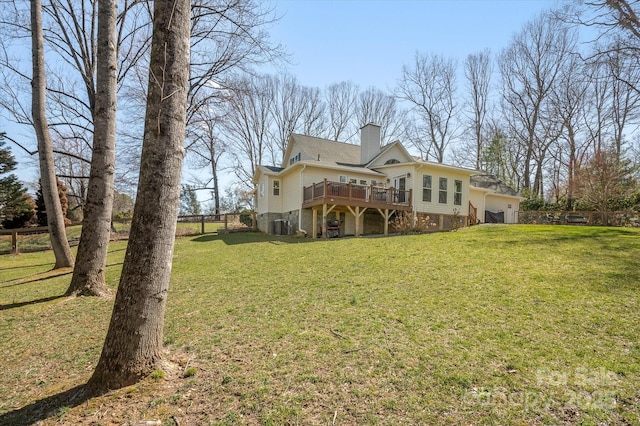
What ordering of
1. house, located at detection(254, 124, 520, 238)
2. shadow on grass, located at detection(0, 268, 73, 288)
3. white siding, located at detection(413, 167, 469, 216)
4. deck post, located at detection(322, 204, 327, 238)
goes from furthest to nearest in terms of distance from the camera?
white siding, located at detection(413, 167, 469, 216) < house, located at detection(254, 124, 520, 238) < deck post, located at detection(322, 204, 327, 238) < shadow on grass, located at detection(0, 268, 73, 288)

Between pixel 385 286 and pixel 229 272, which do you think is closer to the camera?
pixel 385 286

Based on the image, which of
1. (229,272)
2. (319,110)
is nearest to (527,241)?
(229,272)

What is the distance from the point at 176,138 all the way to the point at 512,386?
3.80 metres

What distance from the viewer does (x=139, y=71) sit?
1186 cm

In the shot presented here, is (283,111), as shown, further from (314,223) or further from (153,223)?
(153,223)

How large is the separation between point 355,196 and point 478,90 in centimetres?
2304

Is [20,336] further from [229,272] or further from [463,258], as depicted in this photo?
[463,258]

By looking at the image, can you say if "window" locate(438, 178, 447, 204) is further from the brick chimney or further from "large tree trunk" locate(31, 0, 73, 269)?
"large tree trunk" locate(31, 0, 73, 269)

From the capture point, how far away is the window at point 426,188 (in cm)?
1594

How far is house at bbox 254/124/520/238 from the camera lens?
14.6 m

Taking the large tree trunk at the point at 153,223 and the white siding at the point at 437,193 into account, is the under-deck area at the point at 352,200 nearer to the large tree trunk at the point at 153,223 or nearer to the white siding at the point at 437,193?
the white siding at the point at 437,193

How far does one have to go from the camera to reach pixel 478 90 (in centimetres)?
2912
